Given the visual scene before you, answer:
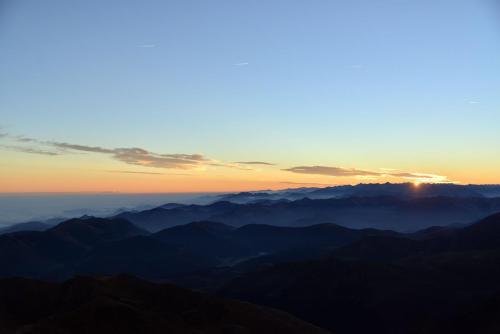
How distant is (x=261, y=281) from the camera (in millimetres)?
166625

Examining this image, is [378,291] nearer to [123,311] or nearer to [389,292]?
[389,292]

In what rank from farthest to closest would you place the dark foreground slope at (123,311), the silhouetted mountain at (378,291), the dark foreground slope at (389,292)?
the silhouetted mountain at (378,291)
the dark foreground slope at (389,292)
the dark foreground slope at (123,311)

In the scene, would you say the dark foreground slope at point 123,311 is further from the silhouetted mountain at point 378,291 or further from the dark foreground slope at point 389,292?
the silhouetted mountain at point 378,291

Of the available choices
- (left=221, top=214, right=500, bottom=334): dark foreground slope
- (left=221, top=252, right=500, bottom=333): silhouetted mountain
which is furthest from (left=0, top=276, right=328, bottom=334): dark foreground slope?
(left=221, top=252, right=500, bottom=333): silhouetted mountain

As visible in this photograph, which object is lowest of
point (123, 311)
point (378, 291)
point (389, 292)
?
point (378, 291)

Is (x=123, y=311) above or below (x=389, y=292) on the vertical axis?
above

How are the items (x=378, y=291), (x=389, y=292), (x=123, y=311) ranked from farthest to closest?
(x=378, y=291)
(x=389, y=292)
(x=123, y=311)

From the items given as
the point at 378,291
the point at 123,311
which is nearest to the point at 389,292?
the point at 378,291

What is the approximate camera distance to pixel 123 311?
3191 inches

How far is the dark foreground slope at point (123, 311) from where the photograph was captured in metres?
77.8

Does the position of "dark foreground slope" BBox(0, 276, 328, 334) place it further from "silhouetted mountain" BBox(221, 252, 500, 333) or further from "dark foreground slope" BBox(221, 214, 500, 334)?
"silhouetted mountain" BBox(221, 252, 500, 333)

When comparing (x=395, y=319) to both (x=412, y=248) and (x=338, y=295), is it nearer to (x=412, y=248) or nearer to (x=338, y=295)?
(x=338, y=295)

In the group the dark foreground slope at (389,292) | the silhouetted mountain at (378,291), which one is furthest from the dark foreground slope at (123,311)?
the silhouetted mountain at (378,291)

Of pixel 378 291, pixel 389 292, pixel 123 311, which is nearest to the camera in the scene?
pixel 123 311
